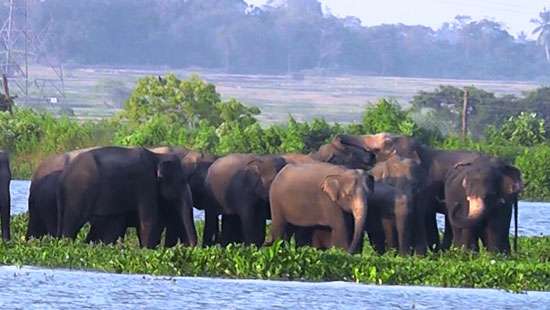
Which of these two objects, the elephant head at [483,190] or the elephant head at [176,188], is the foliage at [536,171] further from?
the elephant head at [176,188]

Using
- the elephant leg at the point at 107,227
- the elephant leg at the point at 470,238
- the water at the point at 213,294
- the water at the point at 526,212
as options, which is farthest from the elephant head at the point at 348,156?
the water at the point at 213,294

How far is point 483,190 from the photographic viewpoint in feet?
96.8

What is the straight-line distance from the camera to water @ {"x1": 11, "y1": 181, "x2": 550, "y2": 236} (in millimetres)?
40656

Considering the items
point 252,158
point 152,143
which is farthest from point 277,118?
point 252,158

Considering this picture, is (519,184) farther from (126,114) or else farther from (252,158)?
(126,114)

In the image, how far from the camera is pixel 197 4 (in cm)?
19625

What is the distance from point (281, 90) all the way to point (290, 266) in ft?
460

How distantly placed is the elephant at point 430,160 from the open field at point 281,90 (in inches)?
3806

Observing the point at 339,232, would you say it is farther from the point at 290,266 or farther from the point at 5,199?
the point at 5,199

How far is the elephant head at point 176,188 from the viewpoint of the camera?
93.2 feet

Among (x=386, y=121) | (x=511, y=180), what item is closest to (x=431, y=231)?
(x=511, y=180)

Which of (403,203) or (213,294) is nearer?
(213,294)

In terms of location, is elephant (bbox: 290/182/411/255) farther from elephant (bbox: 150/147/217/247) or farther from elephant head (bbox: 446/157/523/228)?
elephant (bbox: 150/147/217/247)

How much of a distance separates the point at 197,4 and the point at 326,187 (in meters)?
169
